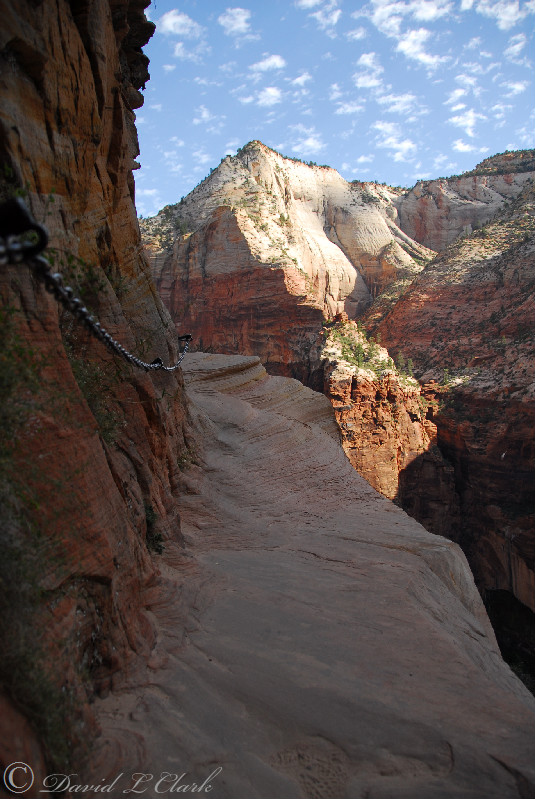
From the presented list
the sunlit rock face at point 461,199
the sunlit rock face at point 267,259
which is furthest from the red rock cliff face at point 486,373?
the sunlit rock face at point 461,199

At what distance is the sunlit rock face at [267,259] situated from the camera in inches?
1586

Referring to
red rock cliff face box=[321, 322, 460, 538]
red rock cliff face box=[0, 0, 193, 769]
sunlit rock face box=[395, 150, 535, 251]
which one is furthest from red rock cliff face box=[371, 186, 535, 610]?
red rock cliff face box=[0, 0, 193, 769]

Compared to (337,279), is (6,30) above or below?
below

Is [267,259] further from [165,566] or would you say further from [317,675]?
[317,675]

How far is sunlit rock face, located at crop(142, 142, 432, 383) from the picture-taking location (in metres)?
40.3

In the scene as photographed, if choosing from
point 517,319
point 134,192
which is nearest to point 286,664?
point 134,192

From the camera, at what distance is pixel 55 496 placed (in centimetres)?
439

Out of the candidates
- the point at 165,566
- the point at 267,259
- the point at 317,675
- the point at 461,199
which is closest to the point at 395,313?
the point at 267,259

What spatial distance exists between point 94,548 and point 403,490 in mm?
30929

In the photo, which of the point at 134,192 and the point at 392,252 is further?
the point at 392,252

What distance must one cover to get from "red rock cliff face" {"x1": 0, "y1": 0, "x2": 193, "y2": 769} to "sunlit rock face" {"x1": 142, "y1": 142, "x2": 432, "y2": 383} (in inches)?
1159

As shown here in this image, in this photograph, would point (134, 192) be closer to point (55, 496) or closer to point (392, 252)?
point (55, 496)

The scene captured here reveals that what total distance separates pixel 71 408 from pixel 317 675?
3.77 metres

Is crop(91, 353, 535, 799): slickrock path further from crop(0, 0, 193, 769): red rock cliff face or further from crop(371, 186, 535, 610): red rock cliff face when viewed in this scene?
crop(371, 186, 535, 610): red rock cliff face
